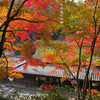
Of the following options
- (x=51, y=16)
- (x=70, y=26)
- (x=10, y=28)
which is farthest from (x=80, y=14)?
(x=10, y=28)

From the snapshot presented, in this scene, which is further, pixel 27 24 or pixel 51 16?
pixel 27 24

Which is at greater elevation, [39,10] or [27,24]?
[39,10]

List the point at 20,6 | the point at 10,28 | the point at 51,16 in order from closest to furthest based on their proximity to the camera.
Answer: the point at 20,6, the point at 51,16, the point at 10,28

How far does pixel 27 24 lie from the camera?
199 inches

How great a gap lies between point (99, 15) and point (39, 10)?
282cm

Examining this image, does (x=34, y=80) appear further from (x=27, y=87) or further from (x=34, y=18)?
(x=34, y=18)

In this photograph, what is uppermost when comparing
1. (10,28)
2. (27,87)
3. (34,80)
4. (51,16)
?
(51,16)

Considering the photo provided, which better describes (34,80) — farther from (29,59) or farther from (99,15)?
(99,15)

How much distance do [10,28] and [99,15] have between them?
14.5 ft

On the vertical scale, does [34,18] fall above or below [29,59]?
above

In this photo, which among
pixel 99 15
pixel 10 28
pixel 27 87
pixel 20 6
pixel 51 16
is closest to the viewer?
pixel 20 6

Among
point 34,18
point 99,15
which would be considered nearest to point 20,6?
point 34,18

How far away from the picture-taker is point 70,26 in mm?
5121

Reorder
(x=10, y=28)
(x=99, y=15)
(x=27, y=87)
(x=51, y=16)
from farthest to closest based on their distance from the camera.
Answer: (x=27, y=87)
(x=10, y=28)
(x=99, y=15)
(x=51, y=16)
